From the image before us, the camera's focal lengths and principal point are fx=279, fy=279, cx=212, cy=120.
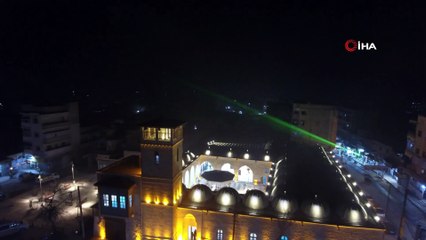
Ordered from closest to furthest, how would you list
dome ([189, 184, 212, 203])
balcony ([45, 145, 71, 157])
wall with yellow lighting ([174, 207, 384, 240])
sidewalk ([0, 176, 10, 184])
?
wall with yellow lighting ([174, 207, 384, 240]) < dome ([189, 184, 212, 203]) < sidewalk ([0, 176, 10, 184]) < balcony ([45, 145, 71, 157])

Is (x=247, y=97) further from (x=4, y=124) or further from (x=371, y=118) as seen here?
(x=4, y=124)

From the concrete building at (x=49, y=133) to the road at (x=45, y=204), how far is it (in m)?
6.42

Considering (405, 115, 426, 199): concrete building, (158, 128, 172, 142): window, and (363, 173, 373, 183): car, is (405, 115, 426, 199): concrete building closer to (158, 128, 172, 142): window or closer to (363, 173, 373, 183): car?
(363, 173, 373, 183): car

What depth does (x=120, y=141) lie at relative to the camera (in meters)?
55.9

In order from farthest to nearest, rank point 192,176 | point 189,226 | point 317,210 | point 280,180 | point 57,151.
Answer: point 57,151 → point 192,176 → point 280,180 → point 189,226 → point 317,210

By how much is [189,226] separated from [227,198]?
459cm

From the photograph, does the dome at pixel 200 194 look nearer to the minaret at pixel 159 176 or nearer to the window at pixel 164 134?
the minaret at pixel 159 176

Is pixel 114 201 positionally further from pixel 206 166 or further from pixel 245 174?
pixel 245 174

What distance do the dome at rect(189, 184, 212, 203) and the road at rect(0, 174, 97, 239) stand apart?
12.7 m

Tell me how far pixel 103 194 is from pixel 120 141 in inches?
1214

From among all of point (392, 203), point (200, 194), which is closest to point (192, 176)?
point (200, 194)

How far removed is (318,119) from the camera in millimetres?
58469

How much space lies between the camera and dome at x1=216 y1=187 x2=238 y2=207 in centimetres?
2705

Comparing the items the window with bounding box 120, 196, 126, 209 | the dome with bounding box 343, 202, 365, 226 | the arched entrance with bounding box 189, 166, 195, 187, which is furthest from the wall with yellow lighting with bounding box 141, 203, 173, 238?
the dome with bounding box 343, 202, 365, 226
